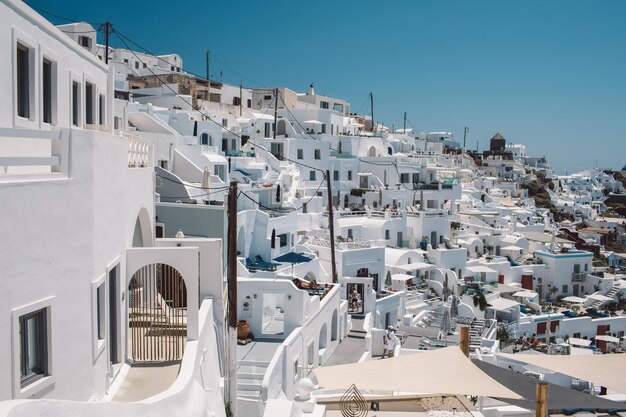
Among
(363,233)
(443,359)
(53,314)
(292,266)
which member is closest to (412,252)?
(363,233)

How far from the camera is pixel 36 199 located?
5.54m

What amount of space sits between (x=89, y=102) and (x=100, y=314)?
18.4 ft

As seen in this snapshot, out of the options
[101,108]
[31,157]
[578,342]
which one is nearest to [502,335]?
[578,342]

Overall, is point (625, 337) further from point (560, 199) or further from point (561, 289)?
point (560, 199)

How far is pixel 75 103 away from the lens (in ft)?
33.8

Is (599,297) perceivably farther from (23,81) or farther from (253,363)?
(23,81)

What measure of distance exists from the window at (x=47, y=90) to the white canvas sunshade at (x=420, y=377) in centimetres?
615

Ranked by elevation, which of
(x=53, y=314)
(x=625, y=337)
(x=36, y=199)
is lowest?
(x=625, y=337)

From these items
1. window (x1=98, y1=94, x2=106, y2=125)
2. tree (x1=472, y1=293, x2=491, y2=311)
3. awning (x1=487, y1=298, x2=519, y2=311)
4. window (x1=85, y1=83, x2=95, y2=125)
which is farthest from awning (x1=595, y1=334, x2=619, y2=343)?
window (x1=85, y1=83, x2=95, y2=125)

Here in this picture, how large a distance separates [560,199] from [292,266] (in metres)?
81.1

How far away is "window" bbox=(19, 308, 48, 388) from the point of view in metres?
5.61

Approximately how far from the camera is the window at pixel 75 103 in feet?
33.5

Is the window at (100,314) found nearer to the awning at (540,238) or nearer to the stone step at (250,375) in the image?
the stone step at (250,375)

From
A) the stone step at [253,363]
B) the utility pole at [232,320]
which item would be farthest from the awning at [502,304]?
the utility pole at [232,320]
